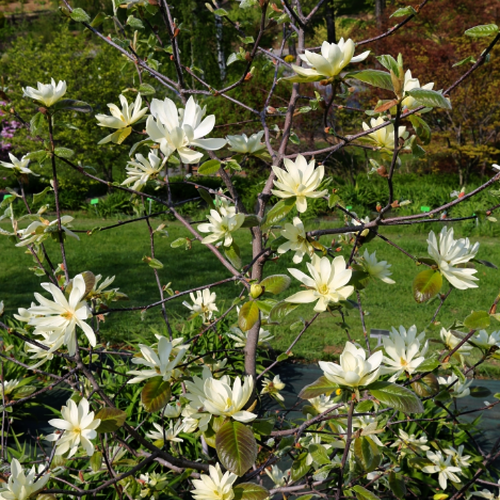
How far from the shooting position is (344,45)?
0.97 meters

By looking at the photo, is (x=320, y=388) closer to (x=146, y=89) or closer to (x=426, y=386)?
(x=426, y=386)

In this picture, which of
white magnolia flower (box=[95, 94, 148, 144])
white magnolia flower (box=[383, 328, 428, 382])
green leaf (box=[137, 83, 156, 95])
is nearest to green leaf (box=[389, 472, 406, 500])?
white magnolia flower (box=[383, 328, 428, 382])

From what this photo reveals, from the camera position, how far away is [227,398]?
1.10 meters

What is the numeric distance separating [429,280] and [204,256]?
5.23 metres

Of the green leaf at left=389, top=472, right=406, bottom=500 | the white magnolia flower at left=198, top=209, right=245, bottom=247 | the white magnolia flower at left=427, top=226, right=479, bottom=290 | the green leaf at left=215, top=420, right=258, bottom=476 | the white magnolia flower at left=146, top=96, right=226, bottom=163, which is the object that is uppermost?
the white magnolia flower at left=146, top=96, right=226, bottom=163

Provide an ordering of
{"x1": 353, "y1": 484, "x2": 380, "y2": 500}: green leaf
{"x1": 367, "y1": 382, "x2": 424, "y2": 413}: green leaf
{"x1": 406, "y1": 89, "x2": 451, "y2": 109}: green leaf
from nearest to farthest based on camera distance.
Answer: {"x1": 406, "y1": 89, "x2": 451, "y2": 109}: green leaf
{"x1": 367, "y1": 382, "x2": 424, "y2": 413}: green leaf
{"x1": 353, "y1": 484, "x2": 380, "y2": 500}: green leaf

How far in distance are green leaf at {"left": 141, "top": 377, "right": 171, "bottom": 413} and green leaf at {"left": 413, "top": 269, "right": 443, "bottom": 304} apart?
571 mm

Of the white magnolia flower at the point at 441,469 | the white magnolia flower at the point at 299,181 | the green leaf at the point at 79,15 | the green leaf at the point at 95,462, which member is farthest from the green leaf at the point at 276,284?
the white magnolia flower at the point at 441,469

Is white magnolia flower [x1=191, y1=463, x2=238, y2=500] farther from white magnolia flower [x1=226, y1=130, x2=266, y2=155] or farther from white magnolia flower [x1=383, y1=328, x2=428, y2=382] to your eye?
white magnolia flower [x1=226, y1=130, x2=266, y2=155]

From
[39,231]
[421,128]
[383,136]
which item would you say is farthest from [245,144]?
[39,231]

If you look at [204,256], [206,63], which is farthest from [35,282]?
[206,63]

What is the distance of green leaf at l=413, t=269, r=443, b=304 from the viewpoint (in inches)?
44.4

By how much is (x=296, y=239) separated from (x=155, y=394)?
1.52 ft

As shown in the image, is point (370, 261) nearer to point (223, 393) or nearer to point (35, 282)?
point (223, 393)
